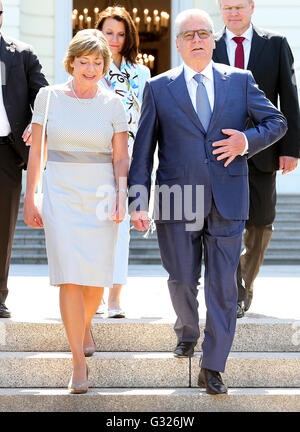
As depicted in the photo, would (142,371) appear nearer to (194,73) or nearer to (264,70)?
(194,73)

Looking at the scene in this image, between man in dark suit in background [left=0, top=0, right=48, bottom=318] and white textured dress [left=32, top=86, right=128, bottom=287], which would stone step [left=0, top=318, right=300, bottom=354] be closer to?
man in dark suit in background [left=0, top=0, right=48, bottom=318]

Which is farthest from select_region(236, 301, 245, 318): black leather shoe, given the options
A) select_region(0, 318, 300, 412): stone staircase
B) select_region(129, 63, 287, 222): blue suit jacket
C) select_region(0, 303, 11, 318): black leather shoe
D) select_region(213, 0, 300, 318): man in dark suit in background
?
select_region(0, 303, 11, 318): black leather shoe

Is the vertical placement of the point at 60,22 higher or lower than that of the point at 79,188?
higher

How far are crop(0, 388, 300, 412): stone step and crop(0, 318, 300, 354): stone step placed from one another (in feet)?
1.23

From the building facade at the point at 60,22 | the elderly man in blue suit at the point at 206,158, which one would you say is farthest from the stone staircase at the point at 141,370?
the building facade at the point at 60,22

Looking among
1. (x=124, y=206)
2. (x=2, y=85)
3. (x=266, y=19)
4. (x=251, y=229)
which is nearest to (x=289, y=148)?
(x=251, y=229)

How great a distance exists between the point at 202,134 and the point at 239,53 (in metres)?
1.12

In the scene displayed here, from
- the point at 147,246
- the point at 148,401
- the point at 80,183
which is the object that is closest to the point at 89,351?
the point at 148,401

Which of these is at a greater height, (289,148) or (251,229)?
(289,148)

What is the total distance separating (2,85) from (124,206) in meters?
1.26

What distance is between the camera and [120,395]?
475 centimetres

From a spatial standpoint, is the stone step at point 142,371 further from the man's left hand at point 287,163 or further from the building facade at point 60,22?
the building facade at point 60,22

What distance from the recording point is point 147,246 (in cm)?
982
